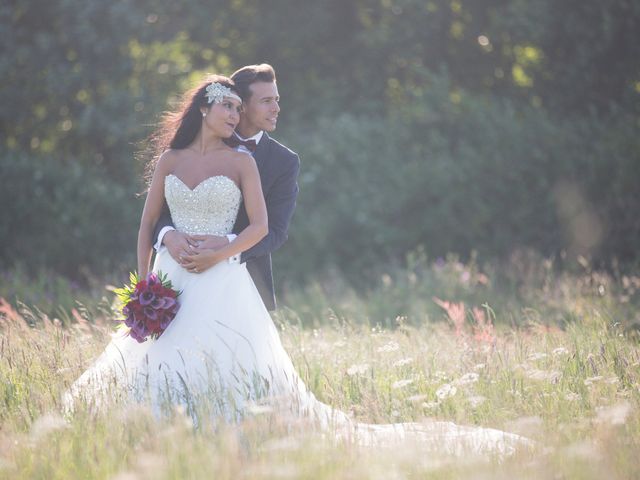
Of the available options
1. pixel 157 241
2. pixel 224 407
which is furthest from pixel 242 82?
pixel 224 407

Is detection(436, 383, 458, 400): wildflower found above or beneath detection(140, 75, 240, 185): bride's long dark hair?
beneath

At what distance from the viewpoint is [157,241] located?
529cm

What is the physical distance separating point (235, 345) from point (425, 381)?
124 cm

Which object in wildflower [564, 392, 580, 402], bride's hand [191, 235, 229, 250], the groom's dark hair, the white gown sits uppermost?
the groom's dark hair

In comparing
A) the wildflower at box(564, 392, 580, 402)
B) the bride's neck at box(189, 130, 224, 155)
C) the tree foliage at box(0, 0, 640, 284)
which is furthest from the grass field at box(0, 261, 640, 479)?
the tree foliage at box(0, 0, 640, 284)

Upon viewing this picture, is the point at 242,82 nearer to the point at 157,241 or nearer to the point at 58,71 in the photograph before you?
the point at 157,241

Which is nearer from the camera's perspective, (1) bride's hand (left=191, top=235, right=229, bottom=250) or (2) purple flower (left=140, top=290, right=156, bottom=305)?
(2) purple flower (left=140, top=290, right=156, bottom=305)

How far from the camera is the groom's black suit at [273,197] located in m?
5.45

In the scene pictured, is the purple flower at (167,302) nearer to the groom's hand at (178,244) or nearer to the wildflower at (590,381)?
the groom's hand at (178,244)

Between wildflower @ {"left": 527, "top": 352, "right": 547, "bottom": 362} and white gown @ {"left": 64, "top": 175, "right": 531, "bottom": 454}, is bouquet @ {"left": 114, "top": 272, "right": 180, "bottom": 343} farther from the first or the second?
wildflower @ {"left": 527, "top": 352, "right": 547, "bottom": 362}

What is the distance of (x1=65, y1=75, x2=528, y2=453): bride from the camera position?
466cm

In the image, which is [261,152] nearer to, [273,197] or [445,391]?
[273,197]

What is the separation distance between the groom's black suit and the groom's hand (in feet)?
0.99

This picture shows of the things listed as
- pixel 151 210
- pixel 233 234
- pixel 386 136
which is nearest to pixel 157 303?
pixel 233 234
